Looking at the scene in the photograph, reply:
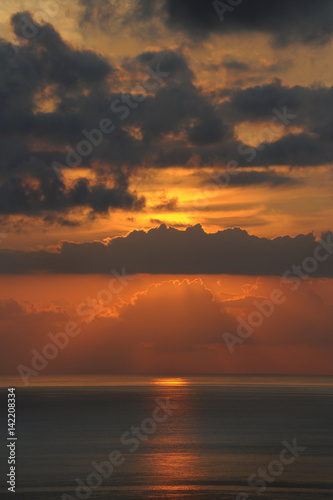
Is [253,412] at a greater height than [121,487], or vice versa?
[253,412]

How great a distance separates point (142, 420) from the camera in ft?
407

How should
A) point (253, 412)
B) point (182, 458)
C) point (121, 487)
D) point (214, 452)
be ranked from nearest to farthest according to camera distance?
point (121, 487), point (182, 458), point (214, 452), point (253, 412)

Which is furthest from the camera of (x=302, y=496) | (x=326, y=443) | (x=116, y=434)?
(x=116, y=434)

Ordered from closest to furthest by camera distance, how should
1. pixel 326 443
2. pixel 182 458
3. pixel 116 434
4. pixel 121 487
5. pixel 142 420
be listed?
pixel 121 487 < pixel 182 458 < pixel 326 443 < pixel 116 434 < pixel 142 420

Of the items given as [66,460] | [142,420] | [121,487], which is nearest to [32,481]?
[121,487]

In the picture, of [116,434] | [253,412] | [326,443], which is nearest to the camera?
[326,443]

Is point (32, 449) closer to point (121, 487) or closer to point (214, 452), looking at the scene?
point (214, 452)

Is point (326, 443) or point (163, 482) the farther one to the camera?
point (326, 443)

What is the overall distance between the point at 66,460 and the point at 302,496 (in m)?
25.7

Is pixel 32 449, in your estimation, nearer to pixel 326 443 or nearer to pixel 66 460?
pixel 66 460

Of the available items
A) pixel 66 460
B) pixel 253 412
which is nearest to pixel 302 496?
pixel 66 460

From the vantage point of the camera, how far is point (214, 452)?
3031 inches

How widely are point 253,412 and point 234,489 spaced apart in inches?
3745

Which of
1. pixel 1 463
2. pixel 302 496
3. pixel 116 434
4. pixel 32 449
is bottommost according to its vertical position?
pixel 302 496
